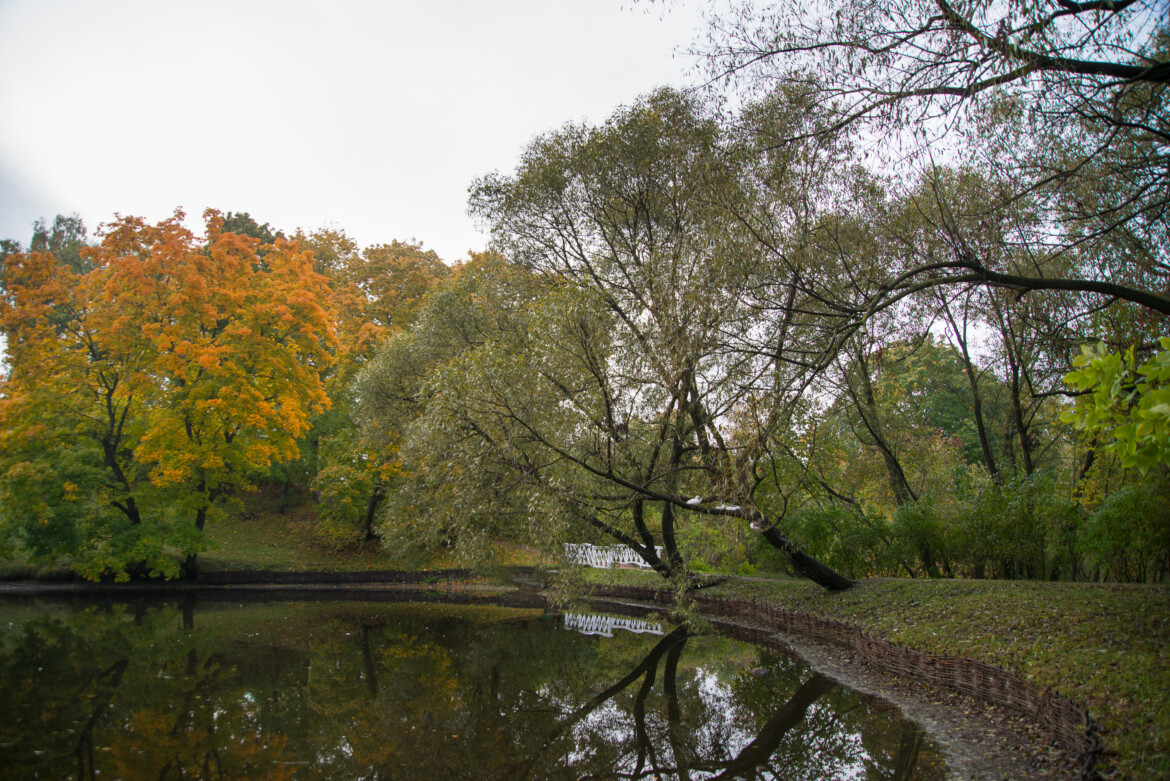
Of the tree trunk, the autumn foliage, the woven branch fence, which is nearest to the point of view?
the woven branch fence

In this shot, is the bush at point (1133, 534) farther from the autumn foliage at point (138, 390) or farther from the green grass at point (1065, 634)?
the autumn foliage at point (138, 390)

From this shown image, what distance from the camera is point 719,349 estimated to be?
10680 millimetres

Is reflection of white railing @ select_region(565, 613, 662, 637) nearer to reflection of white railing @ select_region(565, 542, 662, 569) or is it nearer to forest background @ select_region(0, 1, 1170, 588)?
forest background @ select_region(0, 1, 1170, 588)

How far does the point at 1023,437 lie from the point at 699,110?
34.4 ft

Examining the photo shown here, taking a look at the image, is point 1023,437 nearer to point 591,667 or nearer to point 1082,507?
point 1082,507

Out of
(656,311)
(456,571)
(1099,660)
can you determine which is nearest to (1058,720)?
(1099,660)

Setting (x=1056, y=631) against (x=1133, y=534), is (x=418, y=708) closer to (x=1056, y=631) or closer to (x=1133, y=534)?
(x=1056, y=631)

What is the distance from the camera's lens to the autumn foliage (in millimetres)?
17750

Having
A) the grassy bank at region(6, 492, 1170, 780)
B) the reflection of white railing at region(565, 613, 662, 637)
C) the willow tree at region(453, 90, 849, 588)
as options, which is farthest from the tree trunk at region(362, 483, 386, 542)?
the grassy bank at region(6, 492, 1170, 780)

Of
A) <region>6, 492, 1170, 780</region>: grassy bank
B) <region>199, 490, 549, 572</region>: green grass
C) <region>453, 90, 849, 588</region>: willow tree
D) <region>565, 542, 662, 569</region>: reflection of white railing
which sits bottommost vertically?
<region>199, 490, 549, 572</region>: green grass

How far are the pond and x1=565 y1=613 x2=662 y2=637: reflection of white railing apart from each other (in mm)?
1153

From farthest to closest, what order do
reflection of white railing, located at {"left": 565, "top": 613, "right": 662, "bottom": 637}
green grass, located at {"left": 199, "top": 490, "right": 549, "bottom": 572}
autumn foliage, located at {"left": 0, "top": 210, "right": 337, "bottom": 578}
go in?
green grass, located at {"left": 199, "top": 490, "right": 549, "bottom": 572} < autumn foliage, located at {"left": 0, "top": 210, "right": 337, "bottom": 578} < reflection of white railing, located at {"left": 565, "top": 613, "right": 662, "bottom": 637}

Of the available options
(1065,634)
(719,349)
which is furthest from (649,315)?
(1065,634)

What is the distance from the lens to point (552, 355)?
1206 centimetres
